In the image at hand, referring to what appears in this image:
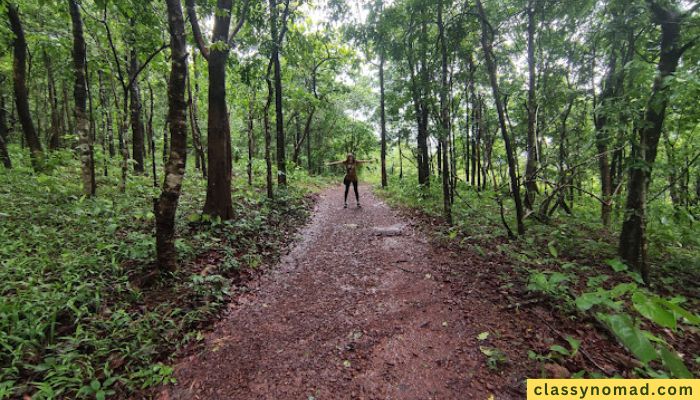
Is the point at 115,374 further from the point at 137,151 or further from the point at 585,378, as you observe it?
the point at 137,151

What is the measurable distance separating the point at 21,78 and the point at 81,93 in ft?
16.4

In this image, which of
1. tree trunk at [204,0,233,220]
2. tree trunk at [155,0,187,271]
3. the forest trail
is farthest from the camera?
tree trunk at [204,0,233,220]

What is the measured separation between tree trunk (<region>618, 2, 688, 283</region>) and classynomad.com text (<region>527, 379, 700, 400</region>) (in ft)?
11.7

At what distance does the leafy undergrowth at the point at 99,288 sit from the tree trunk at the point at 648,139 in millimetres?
7103

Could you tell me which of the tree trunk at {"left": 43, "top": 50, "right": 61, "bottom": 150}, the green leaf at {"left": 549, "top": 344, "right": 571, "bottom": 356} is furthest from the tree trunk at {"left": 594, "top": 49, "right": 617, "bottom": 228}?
the tree trunk at {"left": 43, "top": 50, "right": 61, "bottom": 150}

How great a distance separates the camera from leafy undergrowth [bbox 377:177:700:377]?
2264 millimetres

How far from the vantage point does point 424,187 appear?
13.8m

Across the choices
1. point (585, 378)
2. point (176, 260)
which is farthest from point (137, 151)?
point (585, 378)

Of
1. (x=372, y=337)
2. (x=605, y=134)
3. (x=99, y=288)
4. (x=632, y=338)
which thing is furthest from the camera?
(x=605, y=134)

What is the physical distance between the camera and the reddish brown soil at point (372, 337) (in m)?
2.79

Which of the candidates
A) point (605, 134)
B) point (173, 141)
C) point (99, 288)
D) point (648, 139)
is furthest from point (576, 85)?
point (99, 288)

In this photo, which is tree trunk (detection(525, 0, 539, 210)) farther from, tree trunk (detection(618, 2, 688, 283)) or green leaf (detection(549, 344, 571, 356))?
green leaf (detection(549, 344, 571, 356))

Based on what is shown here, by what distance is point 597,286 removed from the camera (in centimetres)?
430

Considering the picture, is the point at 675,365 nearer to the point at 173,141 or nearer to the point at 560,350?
the point at 560,350
